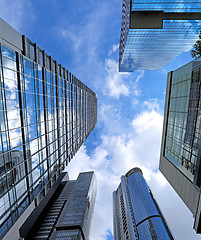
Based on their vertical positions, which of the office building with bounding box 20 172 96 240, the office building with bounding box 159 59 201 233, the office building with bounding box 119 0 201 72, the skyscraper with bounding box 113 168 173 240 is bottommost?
the skyscraper with bounding box 113 168 173 240

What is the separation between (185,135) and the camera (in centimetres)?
1964

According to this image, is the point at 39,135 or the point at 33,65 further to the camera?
the point at 39,135

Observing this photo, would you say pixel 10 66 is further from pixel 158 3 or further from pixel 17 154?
pixel 158 3

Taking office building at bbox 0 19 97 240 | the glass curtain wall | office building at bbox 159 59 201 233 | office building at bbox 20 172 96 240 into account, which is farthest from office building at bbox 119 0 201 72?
office building at bbox 20 172 96 240

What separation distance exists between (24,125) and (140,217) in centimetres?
15982

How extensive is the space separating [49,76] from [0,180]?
704 inches

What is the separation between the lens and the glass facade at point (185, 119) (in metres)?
17.4

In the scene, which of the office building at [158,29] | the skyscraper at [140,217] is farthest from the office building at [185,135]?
the skyscraper at [140,217]

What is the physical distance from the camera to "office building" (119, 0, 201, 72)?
17219 millimetres

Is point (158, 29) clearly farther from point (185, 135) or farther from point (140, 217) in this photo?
point (140, 217)

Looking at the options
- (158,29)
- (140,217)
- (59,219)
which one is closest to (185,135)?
(158,29)

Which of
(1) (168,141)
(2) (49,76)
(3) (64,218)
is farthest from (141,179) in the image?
(2) (49,76)

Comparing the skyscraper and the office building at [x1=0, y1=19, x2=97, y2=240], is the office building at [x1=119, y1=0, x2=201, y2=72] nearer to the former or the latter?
the office building at [x1=0, y1=19, x2=97, y2=240]

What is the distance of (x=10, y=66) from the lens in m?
14.9
